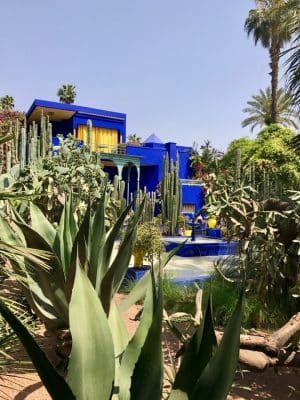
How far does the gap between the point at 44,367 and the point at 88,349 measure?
196mm

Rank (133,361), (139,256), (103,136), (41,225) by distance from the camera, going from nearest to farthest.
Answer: (133,361) → (41,225) → (139,256) → (103,136)

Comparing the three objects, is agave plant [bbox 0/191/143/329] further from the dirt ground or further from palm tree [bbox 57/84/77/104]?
palm tree [bbox 57/84/77/104]

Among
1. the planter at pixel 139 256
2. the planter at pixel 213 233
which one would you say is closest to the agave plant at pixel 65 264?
the planter at pixel 139 256

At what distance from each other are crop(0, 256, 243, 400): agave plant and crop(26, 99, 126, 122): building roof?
64.1 ft

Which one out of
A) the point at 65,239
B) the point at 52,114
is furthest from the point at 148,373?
the point at 52,114

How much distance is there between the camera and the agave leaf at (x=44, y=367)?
3.18 ft

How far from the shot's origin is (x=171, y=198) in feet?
60.6

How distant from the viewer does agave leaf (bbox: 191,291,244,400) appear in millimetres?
1116

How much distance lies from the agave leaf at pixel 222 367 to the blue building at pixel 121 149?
778 inches

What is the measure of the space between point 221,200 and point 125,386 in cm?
290

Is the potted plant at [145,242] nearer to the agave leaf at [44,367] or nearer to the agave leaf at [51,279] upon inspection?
the agave leaf at [51,279]

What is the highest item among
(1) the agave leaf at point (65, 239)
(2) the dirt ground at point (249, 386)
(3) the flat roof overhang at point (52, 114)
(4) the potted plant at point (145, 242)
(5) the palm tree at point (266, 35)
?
(5) the palm tree at point (266, 35)

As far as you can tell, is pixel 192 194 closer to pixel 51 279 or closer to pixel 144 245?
pixel 144 245

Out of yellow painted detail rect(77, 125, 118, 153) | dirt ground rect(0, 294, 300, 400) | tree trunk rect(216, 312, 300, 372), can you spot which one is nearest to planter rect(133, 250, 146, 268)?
dirt ground rect(0, 294, 300, 400)
